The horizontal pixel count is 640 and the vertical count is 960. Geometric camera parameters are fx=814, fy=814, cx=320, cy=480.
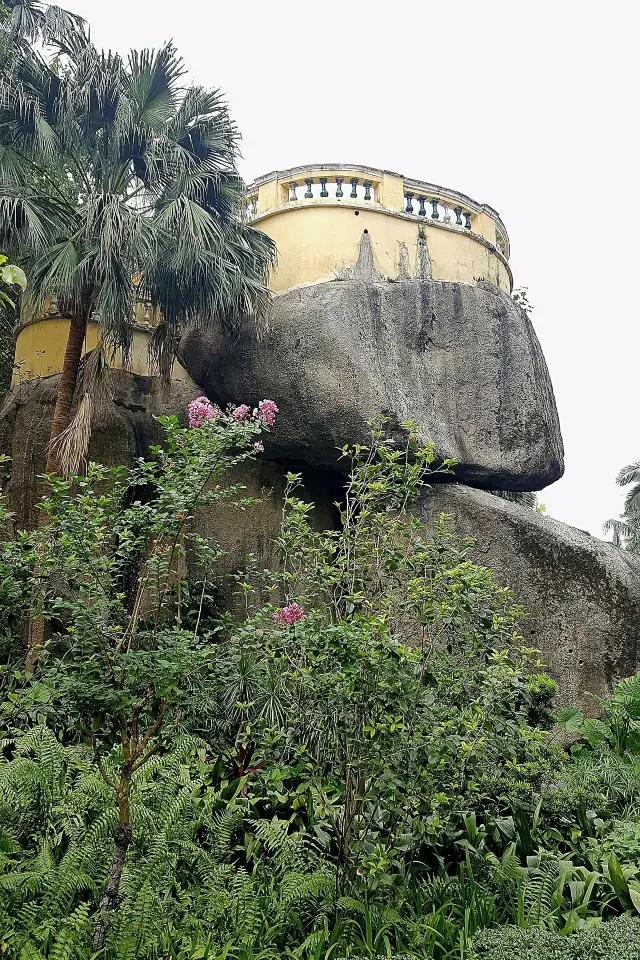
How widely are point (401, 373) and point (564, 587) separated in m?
3.33

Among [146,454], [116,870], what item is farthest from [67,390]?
[116,870]

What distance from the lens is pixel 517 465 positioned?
10.7m

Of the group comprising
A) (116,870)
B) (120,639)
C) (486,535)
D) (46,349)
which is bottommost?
(116,870)

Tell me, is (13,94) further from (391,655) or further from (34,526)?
(391,655)

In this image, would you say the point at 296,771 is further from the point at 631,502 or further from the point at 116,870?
the point at 631,502

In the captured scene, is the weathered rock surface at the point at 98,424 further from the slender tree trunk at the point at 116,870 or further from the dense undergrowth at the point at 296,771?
the slender tree trunk at the point at 116,870

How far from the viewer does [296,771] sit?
16.2ft

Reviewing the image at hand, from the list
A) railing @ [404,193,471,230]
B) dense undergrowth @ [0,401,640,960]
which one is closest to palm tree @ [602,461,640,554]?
railing @ [404,193,471,230]

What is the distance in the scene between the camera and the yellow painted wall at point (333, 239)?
1175 centimetres

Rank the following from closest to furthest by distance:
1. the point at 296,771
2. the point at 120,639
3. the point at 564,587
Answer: the point at 120,639, the point at 296,771, the point at 564,587

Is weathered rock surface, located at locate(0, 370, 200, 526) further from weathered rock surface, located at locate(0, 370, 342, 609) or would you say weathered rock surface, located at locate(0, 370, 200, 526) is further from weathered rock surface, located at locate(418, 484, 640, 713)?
weathered rock surface, located at locate(418, 484, 640, 713)

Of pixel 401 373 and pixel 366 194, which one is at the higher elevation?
pixel 366 194

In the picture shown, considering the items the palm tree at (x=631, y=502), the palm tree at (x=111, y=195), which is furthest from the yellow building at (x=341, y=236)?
the palm tree at (x=631, y=502)

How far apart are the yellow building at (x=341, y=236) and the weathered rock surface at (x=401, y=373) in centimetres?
108
